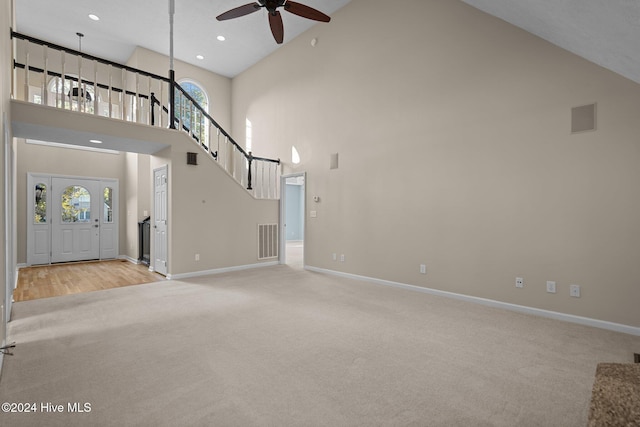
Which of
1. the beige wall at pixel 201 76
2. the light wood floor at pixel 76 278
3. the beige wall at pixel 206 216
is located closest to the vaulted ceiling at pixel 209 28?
the beige wall at pixel 201 76

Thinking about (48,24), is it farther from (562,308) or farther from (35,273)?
(562,308)

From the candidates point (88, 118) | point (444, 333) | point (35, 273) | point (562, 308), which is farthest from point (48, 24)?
point (562, 308)

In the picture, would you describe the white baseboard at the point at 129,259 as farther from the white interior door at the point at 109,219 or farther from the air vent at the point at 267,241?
the air vent at the point at 267,241

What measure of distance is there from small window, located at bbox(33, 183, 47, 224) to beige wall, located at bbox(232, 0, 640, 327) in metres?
5.89

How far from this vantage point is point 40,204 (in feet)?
23.3

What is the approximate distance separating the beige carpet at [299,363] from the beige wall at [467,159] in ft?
2.11

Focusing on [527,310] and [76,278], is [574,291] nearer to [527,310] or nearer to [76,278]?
[527,310]

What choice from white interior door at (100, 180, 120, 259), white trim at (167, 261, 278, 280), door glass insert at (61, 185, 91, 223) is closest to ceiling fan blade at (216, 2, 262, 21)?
white trim at (167, 261, 278, 280)

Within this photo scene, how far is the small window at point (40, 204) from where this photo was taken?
7.04m

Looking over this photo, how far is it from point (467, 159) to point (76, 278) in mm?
6816

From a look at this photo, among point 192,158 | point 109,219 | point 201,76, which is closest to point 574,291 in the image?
point 192,158

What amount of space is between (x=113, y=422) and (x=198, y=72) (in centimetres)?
866

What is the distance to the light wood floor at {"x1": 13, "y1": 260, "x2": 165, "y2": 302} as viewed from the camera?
4.78m

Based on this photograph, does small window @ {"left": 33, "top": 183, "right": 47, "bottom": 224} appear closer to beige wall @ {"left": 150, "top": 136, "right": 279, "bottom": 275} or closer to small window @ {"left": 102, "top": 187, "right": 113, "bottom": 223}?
small window @ {"left": 102, "top": 187, "right": 113, "bottom": 223}
